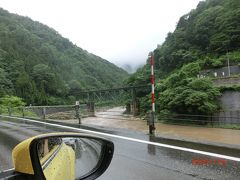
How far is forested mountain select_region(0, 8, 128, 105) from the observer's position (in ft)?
231

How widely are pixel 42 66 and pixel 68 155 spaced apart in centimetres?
8279

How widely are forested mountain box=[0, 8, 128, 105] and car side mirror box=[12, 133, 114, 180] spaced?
56.9m

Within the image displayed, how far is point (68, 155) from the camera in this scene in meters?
2.11

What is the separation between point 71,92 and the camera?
Result: 8688 centimetres

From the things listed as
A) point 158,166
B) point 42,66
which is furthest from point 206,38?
point 158,166

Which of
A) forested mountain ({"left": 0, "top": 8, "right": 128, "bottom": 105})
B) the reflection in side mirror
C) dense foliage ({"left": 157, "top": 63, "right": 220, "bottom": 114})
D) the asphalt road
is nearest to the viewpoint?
the reflection in side mirror

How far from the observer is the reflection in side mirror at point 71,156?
1725 millimetres

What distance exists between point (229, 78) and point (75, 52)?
101 meters

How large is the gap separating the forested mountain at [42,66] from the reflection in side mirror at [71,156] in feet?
187
